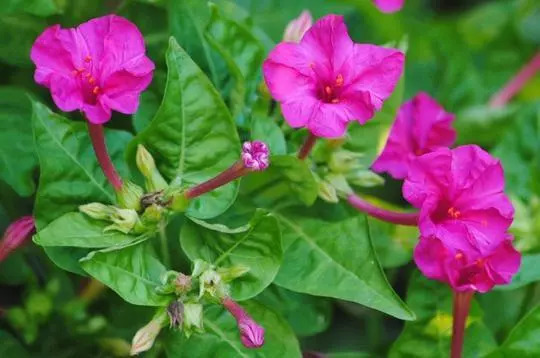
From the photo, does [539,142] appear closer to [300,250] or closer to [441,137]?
[441,137]

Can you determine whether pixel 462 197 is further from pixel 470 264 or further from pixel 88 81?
pixel 88 81

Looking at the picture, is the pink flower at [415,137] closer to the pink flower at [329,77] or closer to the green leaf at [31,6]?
the pink flower at [329,77]

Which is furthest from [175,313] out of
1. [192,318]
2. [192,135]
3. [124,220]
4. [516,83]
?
[516,83]

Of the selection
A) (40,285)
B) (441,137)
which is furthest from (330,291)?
(40,285)

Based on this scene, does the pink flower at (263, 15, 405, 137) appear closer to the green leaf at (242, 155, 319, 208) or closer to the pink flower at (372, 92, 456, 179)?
the green leaf at (242, 155, 319, 208)

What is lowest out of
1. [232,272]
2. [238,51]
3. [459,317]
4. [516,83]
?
[516,83]

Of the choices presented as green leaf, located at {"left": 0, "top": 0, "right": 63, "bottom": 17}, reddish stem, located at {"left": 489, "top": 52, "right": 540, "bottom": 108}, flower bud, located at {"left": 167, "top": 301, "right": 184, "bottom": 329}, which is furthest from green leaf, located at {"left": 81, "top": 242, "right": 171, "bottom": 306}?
reddish stem, located at {"left": 489, "top": 52, "right": 540, "bottom": 108}
